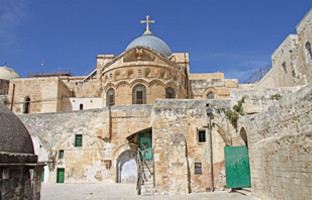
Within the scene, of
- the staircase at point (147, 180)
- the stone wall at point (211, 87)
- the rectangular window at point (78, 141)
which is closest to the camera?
the staircase at point (147, 180)

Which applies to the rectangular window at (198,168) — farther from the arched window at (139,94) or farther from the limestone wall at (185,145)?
the arched window at (139,94)

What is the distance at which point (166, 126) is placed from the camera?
14.0m

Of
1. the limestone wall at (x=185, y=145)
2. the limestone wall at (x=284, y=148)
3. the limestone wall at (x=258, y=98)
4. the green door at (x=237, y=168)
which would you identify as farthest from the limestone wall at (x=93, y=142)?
the limestone wall at (x=284, y=148)

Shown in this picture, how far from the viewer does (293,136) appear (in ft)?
26.2

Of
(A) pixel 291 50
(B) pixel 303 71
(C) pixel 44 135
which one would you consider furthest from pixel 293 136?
(C) pixel 44 135

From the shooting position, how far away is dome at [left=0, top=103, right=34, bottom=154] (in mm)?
4691

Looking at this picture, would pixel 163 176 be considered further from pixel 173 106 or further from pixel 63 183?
pixel 63 183

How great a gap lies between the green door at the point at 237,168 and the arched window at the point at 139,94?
29.5 ft

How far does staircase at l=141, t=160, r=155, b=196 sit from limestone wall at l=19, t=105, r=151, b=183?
6.92 ft

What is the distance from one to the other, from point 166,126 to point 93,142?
530 cm

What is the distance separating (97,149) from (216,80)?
13985 mm

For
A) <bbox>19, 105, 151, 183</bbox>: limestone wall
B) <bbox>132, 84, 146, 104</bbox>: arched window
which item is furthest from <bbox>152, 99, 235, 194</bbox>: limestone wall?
<bbox>132, 84, 146, 104</bbox>: arched window

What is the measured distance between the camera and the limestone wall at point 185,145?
1323 cm

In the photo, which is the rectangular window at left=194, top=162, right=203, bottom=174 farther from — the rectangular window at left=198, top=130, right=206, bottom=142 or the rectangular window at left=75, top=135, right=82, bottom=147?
the rectangular window at left=75, top=135, right=82, bottom=147
